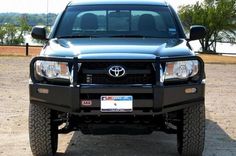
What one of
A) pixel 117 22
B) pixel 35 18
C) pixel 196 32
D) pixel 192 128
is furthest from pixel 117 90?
pixel 35 18

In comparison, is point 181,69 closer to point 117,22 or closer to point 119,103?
point 119,103

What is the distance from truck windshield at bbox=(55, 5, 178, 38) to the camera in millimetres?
6219

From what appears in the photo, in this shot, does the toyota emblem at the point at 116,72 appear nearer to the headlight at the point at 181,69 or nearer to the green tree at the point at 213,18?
the headlight at the point at 181,69

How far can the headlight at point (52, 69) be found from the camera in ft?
16.4

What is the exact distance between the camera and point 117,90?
4.84m

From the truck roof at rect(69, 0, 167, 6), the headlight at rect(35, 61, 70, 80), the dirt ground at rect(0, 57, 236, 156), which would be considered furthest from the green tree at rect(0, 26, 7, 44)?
the headlight at rect(35, 61, 70, 80)

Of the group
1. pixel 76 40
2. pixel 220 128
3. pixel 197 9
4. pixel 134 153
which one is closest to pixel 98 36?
pixel 76 40

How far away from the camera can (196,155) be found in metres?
5.54

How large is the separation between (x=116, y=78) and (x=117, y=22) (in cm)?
164

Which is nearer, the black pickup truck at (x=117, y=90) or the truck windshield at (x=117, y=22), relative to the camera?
the black pickup truck at (x=117, y=90)

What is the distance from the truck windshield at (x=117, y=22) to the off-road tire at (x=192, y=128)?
1.21m

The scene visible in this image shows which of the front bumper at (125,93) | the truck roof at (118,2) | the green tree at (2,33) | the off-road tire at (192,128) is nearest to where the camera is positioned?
the front bumper at (125,93)

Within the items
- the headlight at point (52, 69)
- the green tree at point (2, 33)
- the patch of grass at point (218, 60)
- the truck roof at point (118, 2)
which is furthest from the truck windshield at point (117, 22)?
the green tree at point (2, 33)

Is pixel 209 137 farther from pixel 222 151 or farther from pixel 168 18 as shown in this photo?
pixel 168 18
